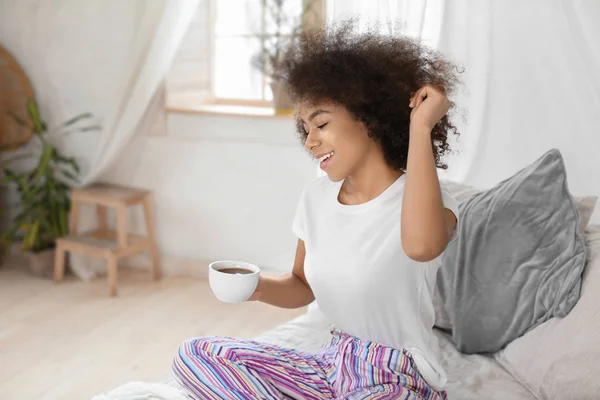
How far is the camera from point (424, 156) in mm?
1210

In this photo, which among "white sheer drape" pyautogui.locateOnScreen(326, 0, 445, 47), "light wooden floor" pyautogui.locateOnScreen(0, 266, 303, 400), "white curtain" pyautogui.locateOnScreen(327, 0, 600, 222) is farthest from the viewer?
"light wooden floor" pyautogui.locateOnScreen(0, 266, 303, 400)

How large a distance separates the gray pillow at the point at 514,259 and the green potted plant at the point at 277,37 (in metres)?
1.60

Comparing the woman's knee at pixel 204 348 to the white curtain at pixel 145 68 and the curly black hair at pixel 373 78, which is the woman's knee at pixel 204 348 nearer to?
the curly black hair at pixel 373 78

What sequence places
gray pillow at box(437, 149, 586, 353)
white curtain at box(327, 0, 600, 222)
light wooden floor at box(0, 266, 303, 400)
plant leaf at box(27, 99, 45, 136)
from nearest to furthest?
1. gray pillow at box(437, 149, 586, 353)
2. white curtain at box(327, 0, 600, 222)
3. light wooden floor at box(0, 266, 303, 400)
4. plant leaf at box(27, 99, 45, 136)

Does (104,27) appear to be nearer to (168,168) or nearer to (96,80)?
(96,80)

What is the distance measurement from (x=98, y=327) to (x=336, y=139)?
1.94 metres

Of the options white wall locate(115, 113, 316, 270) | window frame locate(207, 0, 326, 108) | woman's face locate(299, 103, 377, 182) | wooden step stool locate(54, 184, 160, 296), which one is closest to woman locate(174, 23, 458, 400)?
woman's face locate(299, 103, 377, 182)

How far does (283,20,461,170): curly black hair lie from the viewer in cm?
134

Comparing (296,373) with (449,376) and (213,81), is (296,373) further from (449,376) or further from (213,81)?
Answer: (213,81)

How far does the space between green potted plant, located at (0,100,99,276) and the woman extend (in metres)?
2.35

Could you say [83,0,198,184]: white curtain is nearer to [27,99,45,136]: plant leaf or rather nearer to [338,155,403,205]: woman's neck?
[27,99,45,136]: plant leaf

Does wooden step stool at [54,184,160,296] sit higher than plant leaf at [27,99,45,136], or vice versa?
plant leaf at [27,99,45,136]

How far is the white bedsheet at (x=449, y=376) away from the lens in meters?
1.50

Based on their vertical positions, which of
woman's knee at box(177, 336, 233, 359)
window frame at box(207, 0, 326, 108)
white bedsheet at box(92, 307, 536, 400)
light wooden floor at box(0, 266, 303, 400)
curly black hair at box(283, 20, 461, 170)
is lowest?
light wooden floor at box(0, 266, 303, 400)
